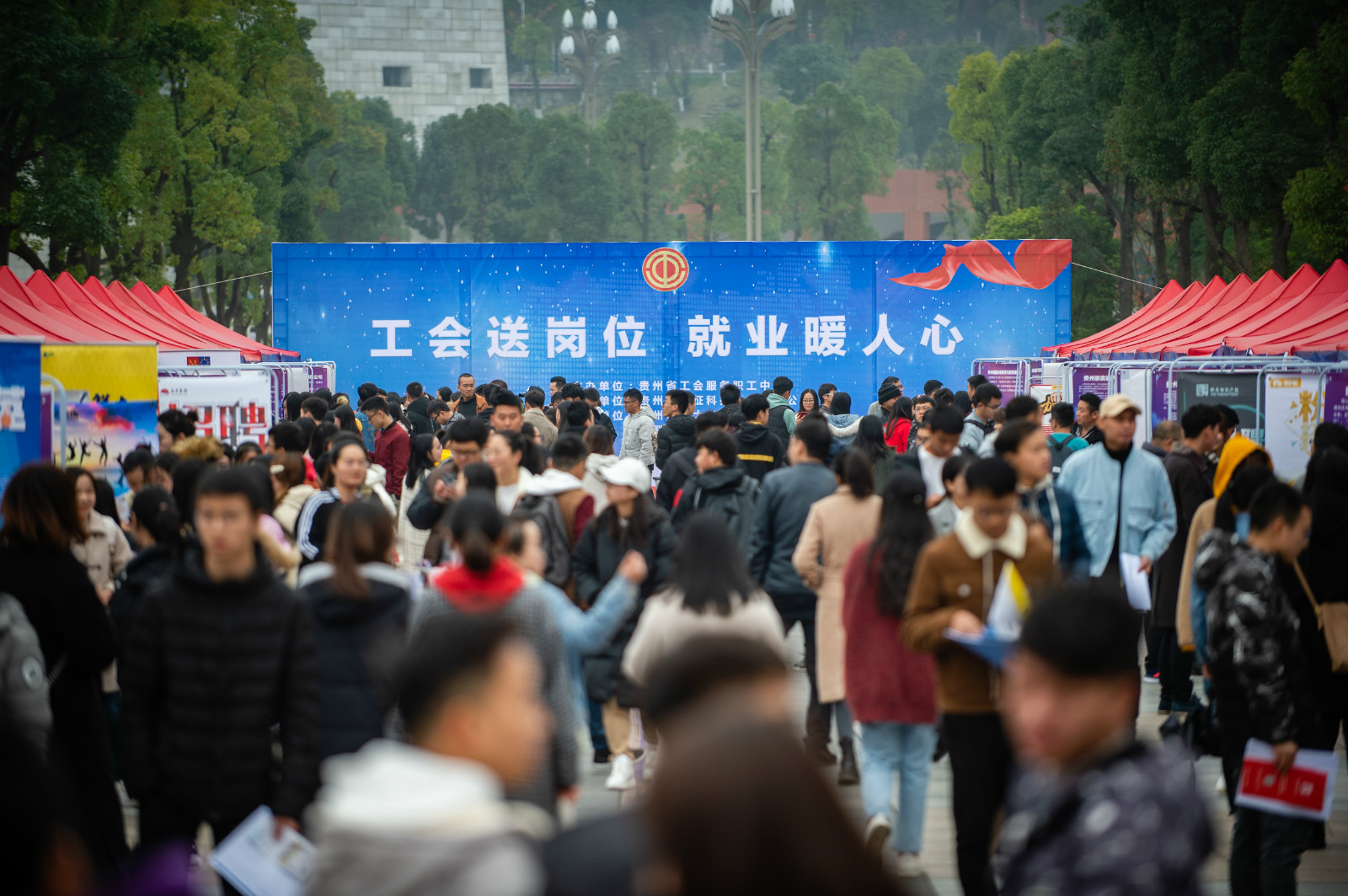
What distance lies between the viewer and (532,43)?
9994 centimetres

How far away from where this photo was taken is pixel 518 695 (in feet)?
7.29

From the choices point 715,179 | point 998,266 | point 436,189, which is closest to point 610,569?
point 998,266

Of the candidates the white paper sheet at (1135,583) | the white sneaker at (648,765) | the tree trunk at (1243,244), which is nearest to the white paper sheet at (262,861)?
the white sneaker at (648,765)

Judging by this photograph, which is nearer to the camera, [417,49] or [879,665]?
[879,665]

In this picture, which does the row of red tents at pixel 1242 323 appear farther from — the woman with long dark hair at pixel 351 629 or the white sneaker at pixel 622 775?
the woman with long dark hair at pixel 351 629

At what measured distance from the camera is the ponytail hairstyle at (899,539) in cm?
445

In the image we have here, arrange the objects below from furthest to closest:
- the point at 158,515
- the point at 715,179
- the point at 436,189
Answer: the point at 436,189
the point at 715,179
the point at 158,515

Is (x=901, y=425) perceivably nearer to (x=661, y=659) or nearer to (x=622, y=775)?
(x=622, y=775)

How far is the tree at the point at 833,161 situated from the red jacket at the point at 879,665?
188 feet

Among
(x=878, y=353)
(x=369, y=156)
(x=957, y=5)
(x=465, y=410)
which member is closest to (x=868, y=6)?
(x=957, y=5)

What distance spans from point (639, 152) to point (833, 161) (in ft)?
32.1

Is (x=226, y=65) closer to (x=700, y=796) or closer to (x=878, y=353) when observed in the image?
(x=878, y=353)

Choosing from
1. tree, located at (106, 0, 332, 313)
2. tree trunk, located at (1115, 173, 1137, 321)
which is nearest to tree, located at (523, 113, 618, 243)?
tree, located at (106, 0, 332, 313)

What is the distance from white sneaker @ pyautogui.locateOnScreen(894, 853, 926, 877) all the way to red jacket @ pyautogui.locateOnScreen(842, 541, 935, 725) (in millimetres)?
606
